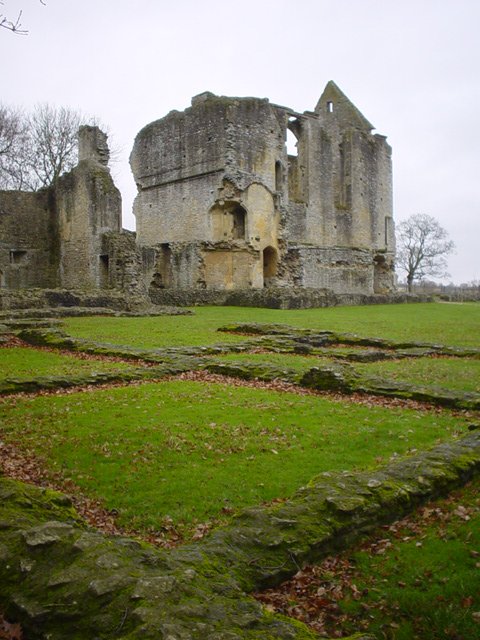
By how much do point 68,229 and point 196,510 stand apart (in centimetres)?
3348

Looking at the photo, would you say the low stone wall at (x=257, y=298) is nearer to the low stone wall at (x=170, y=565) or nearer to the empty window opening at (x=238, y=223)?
the empty window opening at (x=238, y=223)

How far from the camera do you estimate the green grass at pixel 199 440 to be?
620cm

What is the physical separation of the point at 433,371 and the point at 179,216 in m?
29.8

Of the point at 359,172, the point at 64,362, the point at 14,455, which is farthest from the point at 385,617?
the point at 359,172

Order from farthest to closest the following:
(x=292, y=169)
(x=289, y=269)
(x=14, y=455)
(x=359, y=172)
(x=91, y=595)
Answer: (x=359, y=172) < (x=292, y=169) < (x=289, y=269) < (x=14, y=455) < (x=91, y=595)

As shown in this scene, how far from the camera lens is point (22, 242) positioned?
37688 mm

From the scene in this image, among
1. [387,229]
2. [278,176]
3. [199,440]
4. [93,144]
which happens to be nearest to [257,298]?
[278,176]

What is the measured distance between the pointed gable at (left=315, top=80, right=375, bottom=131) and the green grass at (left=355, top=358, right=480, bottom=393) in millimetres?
42465

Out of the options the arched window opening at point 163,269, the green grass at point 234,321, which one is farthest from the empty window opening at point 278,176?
the green grass at point 234,321

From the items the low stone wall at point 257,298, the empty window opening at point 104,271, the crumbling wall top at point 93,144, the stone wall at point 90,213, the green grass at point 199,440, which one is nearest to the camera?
the green grass at point 199,440

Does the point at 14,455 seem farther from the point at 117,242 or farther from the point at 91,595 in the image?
the point at 117,242

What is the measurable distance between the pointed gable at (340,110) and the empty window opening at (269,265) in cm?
1837

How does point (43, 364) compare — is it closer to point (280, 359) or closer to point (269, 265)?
point (280, 359)

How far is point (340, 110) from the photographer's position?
53.2 meters
